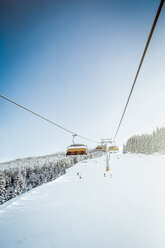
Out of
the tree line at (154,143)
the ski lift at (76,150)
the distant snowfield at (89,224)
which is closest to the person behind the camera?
the distant snowfield at (89,224)

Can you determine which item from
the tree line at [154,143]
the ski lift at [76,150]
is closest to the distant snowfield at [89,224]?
the ski lift at [76,150]

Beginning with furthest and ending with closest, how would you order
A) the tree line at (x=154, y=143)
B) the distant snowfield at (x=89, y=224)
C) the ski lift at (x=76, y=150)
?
the tree line at (x=154, y=143), the ski lift at (x=76, y=150), the distant snowfield at (x=89, y=224)

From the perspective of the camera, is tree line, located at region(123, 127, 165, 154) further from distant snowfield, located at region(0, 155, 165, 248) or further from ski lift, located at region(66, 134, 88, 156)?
ski lift, located at region(66, 134, 88, 156)

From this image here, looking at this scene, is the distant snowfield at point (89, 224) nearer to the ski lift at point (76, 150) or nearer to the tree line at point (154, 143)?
the ski lift at point (76, 150)

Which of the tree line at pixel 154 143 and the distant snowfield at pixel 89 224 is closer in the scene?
the distant snowfield at pixel 89 224

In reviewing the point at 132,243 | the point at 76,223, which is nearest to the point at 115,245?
the point at 132,243

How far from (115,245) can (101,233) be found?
0.86 metres

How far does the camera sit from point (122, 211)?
23.4ft

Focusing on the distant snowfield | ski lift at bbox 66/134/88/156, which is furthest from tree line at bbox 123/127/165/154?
ski lift at bbox 66/134/88/156

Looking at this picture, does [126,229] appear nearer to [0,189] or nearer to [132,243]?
[132,243]

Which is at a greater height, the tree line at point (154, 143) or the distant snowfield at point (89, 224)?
the tree line at point (154, 143)

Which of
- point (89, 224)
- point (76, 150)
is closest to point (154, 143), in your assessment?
point (76, 150)

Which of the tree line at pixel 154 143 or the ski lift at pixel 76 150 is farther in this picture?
the tree line at pixel 154 143

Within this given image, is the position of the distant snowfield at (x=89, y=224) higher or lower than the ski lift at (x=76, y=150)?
lower
